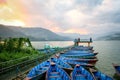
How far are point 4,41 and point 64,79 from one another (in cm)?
1741

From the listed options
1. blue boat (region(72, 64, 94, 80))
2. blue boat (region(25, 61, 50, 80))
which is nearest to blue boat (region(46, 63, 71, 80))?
blue boat (region(25, 61, 50, 80))

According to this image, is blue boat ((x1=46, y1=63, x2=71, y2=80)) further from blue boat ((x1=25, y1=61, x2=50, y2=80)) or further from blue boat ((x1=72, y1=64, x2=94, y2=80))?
blue boat ((x1=72, y1=64, x2=94, y2=80))

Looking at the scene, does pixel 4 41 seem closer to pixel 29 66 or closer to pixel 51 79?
pixel 29 66

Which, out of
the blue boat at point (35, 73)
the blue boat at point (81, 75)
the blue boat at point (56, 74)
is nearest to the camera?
the blue boat at point (35, 73)

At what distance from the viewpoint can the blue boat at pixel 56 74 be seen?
1881 centimetres

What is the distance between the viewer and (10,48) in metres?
30.7

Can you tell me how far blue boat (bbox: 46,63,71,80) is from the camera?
741 inches

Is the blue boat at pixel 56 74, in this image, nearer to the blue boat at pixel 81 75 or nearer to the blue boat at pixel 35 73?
the blue boat at pixel 35 73

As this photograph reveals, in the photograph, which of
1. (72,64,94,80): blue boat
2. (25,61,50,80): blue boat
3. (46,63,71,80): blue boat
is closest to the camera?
(25,61,50,80): blue boat

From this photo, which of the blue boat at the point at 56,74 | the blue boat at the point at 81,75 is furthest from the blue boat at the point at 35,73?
the blue boat at the point at 81,75

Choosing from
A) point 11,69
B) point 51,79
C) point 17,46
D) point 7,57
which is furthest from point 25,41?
point 51,79

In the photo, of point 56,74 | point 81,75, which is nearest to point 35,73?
point 56,74

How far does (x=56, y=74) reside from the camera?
66.6ft

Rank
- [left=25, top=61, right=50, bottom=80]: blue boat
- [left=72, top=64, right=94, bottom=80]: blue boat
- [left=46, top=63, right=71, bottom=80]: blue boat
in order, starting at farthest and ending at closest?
[left=72, top=64, right=94, bottom=80]: blue boat < [left=46, top=63, right=71, bottom=80]: blue boat < [left=25, top=61, right=50, bottom=80]: blue boat
